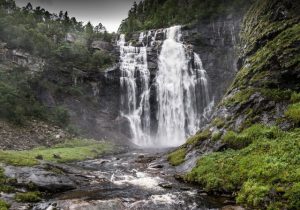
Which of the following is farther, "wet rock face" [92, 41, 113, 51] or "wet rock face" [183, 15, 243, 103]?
"wet rock face" [92, 41, 113, 51]

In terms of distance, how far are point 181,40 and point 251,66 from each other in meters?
39.2

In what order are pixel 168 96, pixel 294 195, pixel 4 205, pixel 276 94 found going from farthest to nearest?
pixel 168 96 < pixel 276 94 < pixel 4 205 < pixel 294 195

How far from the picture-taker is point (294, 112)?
19.9m

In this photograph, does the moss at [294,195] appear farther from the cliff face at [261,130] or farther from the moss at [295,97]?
the moss at [295,97]

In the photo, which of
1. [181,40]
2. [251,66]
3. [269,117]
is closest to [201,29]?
[181,40]

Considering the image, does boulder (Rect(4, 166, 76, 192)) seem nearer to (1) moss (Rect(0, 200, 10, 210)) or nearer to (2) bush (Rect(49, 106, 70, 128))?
(1) moss (Rect(0, 200, 10, 210))

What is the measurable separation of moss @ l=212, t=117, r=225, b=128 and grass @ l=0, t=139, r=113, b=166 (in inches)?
554

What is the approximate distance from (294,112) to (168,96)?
4071 cm

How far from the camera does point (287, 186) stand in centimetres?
1318

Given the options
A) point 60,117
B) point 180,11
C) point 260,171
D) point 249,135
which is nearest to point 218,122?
point 249,135

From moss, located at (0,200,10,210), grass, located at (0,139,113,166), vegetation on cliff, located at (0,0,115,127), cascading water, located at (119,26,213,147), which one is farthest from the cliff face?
vegetation on cliff, located at (0,0,115,127)

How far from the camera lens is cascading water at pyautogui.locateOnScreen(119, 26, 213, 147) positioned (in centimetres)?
5805

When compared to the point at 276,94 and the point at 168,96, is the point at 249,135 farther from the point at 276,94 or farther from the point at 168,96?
the point at 168,96

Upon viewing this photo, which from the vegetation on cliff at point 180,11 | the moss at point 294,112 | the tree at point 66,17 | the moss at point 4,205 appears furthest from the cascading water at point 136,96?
the moss at point 4,205
